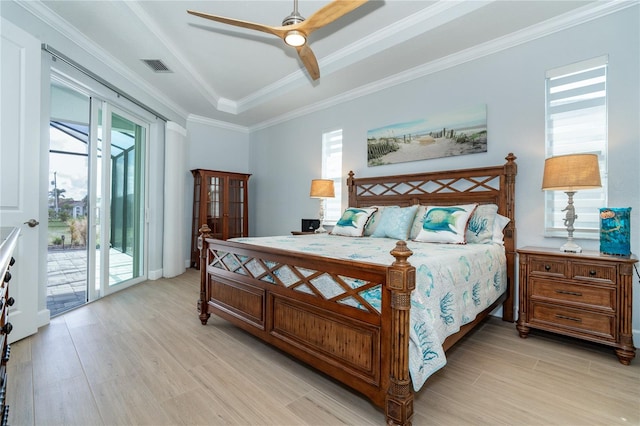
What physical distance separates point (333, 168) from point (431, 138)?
1.62 metres

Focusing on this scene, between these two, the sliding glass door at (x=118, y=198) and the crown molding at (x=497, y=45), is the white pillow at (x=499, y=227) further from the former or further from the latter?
the sliding glass door at (x=118, y=198)

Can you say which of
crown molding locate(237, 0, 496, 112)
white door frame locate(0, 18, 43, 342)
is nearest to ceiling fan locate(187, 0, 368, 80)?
crown molding locate(237, 0, 496, 112)

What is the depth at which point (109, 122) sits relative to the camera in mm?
3666

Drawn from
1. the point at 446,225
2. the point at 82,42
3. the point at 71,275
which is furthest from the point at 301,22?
the point at 71,275

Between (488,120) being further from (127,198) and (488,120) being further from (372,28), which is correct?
(127,198)

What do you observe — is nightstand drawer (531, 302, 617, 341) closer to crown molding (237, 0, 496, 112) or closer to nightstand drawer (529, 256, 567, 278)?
nightstand drawer (529, 256, 567, 278)

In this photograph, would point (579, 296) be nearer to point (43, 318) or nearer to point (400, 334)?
point (400, 334)

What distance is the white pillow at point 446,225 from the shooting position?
8.93 ft

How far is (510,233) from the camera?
9.53 ft

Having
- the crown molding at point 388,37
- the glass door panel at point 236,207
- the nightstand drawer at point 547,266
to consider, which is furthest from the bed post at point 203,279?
the nightstand drawer at point 547,266

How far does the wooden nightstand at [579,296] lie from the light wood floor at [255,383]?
0.17m

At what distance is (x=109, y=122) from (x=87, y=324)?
2.38 m

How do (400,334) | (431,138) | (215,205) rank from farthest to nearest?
(215,205), (431,138), (400,334)

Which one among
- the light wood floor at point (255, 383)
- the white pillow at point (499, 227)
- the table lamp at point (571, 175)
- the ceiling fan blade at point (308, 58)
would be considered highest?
the ceiling fan blade at point (308, 58)
